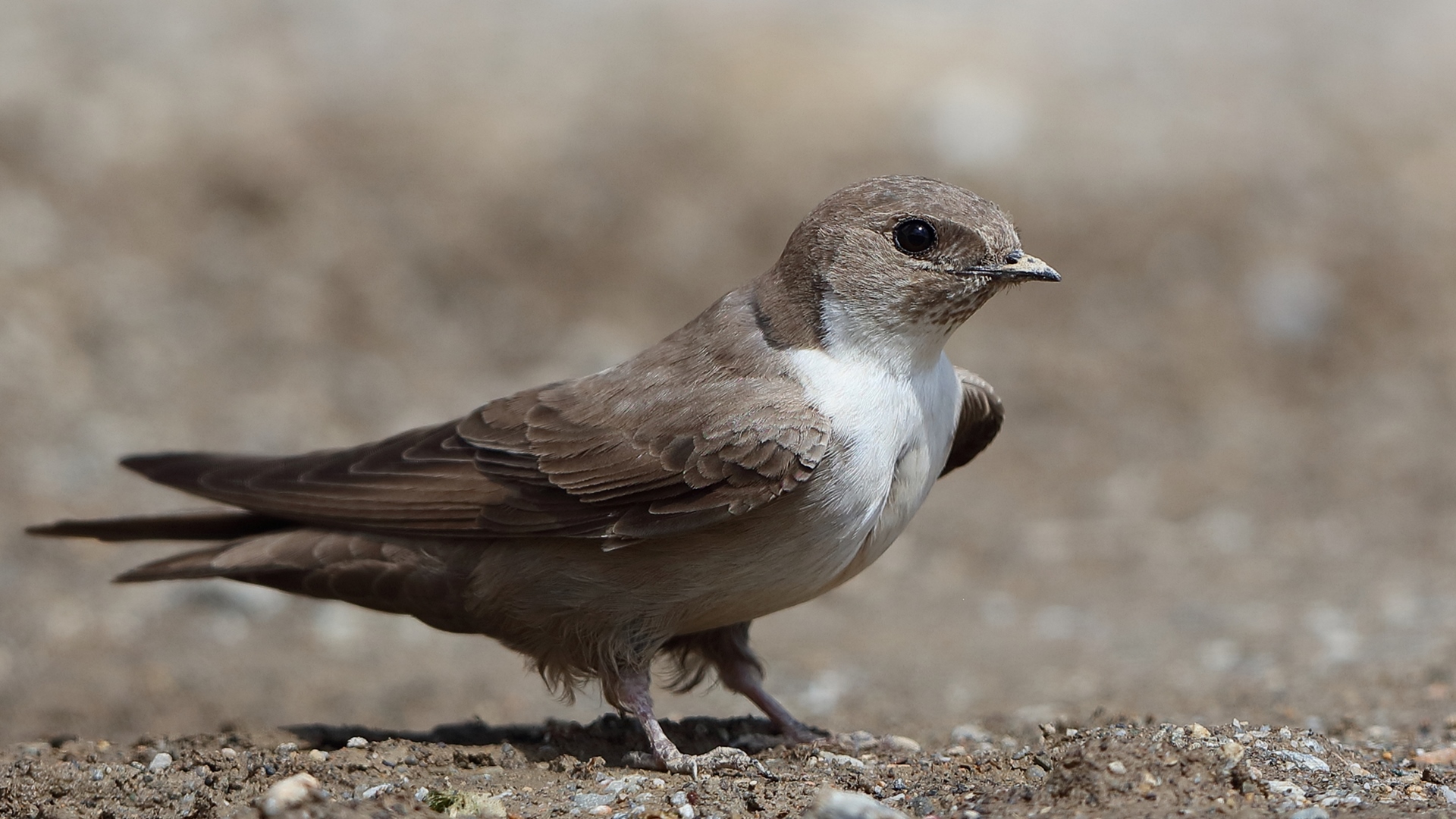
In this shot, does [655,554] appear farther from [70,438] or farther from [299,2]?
[299,2]

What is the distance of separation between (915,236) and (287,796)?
98.8 inches

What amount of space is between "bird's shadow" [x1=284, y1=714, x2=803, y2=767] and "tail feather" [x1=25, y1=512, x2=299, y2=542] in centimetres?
80

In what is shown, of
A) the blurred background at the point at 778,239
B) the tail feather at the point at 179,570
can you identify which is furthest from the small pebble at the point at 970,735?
the blurred background at the point at 778,239

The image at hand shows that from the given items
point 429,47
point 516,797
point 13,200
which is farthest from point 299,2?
point 516,797

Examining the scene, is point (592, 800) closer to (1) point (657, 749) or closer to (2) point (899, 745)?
(1) point (657, 749)

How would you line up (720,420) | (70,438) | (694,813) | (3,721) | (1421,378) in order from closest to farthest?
1. (694,813)
2. (720,420)
3. (3,721)
4. (70,438)
5. (1421,378)

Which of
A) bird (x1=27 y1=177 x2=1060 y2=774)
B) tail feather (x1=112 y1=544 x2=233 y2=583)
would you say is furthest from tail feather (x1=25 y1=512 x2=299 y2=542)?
tail feather (x1=112 y1=544 x2=233 y2=583)

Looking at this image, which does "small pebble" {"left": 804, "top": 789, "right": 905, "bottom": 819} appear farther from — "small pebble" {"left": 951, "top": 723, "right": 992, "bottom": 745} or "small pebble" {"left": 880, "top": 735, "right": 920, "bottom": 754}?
"small pebble" {"left": 951, "top": 723, "right": 992, "bottom": 745}

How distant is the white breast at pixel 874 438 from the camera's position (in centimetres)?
468

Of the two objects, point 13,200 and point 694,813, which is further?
point 13,200

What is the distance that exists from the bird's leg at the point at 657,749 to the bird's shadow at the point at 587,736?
0.18 meters

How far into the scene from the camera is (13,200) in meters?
11.1

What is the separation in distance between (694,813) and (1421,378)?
832cm

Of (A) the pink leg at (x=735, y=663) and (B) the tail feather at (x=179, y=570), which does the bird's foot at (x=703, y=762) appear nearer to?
(A) the pink leg at (x=735, y=663)
